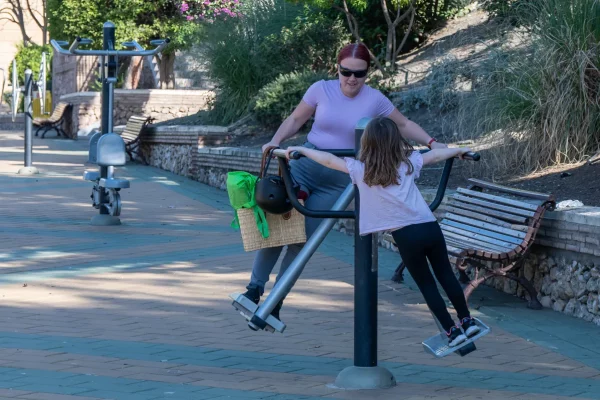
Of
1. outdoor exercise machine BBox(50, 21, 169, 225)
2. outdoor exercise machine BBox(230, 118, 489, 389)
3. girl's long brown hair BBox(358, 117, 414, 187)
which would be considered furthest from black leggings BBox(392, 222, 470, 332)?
outdoor exercise machine BBox(50, 21, 169, 225)

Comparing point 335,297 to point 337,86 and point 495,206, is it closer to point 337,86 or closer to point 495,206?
point 495,206

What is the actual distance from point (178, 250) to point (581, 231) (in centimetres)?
416

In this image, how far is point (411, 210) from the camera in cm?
481

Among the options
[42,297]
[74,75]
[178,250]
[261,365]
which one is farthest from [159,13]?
[261,365]

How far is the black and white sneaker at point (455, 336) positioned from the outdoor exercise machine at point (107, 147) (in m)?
6.32

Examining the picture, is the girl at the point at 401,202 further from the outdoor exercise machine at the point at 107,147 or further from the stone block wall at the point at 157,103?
the stone block wall at the point at 157,103

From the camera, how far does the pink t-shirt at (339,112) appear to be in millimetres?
5699

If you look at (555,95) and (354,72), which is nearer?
(354,72)

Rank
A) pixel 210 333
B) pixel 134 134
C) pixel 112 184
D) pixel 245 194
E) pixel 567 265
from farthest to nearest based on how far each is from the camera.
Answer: pixel 134 134 → pixel 112 184 → pixel 567 265 → pixel 210 333 → pixel 245 194

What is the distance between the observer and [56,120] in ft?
98.0

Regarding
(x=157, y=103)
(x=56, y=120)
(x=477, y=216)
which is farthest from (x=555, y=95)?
(x=56, y=120)

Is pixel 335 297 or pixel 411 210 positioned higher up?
pixel 411 210

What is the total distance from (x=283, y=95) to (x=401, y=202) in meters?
10.9

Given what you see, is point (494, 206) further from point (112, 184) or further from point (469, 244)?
point (112, 184)
